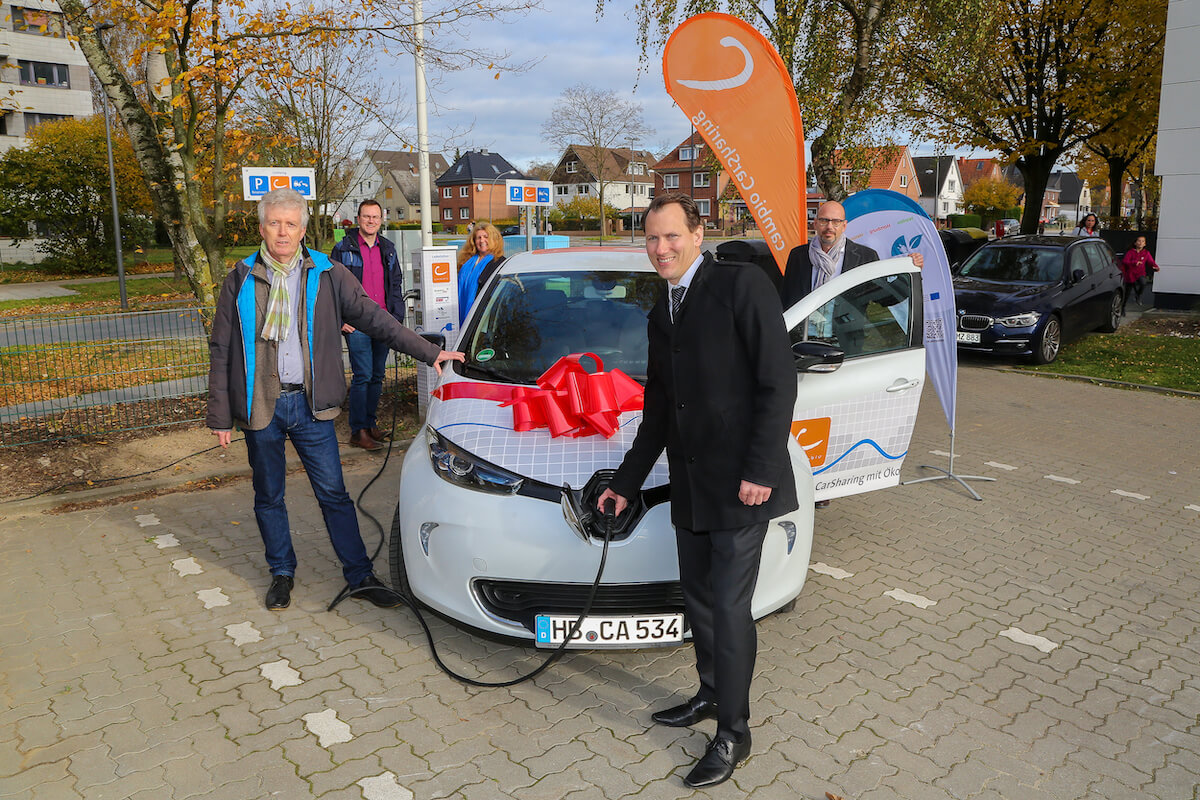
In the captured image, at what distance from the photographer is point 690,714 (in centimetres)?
338

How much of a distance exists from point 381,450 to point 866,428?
434cm

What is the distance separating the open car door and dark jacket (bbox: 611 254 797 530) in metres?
1.72

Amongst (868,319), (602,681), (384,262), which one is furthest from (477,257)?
(602,681)

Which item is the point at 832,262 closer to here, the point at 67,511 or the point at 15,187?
the point at 67,511

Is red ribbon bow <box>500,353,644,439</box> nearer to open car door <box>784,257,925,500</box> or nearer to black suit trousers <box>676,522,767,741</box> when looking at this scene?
black suit trousers <box>676,522,767,741</box>

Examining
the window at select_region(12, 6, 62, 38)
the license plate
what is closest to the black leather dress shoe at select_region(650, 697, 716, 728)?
the license plate

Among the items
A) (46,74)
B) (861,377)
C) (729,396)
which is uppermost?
(46,74)

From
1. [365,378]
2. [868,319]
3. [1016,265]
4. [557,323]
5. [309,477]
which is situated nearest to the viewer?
[309,477]

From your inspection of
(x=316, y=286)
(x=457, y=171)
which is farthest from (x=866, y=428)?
(x=457, y=171)

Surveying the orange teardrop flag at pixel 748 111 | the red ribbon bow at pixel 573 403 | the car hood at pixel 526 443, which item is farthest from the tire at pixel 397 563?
the orange teardrop flag at pixel 748 111

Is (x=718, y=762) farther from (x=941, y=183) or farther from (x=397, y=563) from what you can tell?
(x=941, y=183)

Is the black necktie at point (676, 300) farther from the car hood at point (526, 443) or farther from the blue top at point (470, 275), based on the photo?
the blue top at point (470, 275)

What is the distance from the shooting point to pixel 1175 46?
16828mm

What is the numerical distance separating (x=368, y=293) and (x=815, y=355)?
4641 millimetres
